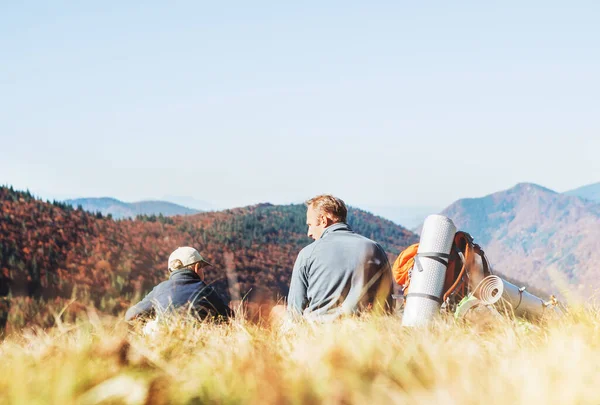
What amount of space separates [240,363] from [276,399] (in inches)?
24.0

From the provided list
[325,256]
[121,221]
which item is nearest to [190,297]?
[325,256]

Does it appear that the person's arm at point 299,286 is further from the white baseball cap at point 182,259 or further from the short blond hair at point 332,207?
the white baseball cap at point 182,259

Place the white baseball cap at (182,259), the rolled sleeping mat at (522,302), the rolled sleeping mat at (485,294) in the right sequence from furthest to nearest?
the white baseball cap at (182,259), the rolled sleeping mat at (522,302), the rolled sleeping mat at (485,294)

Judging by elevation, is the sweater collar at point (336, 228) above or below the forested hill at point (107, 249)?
above

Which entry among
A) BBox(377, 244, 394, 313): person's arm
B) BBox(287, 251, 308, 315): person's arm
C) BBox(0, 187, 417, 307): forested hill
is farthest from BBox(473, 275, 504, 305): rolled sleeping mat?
BBox(0, 187, 417, 307): forested hill

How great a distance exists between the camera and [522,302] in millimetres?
6230

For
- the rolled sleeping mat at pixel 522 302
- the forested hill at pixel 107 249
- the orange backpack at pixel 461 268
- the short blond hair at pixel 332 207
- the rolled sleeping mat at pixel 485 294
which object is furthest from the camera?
the forested hill at pixel 107 249

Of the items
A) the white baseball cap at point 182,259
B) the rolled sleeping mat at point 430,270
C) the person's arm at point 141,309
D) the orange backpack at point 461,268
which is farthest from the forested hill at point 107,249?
the rolled sleeping mat at point 430,270

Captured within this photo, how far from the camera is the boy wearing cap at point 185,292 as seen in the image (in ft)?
20.7

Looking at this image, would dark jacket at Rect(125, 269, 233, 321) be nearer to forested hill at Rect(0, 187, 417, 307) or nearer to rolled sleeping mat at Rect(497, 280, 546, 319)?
rolled sleeping mat at Rect(497, 280, 546, 319)

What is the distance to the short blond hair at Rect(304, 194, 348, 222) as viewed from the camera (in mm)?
6273

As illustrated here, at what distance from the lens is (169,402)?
8.45ft

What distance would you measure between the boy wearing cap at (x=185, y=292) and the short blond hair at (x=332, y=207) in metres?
1.23

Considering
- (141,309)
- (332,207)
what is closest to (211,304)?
(141,309)
